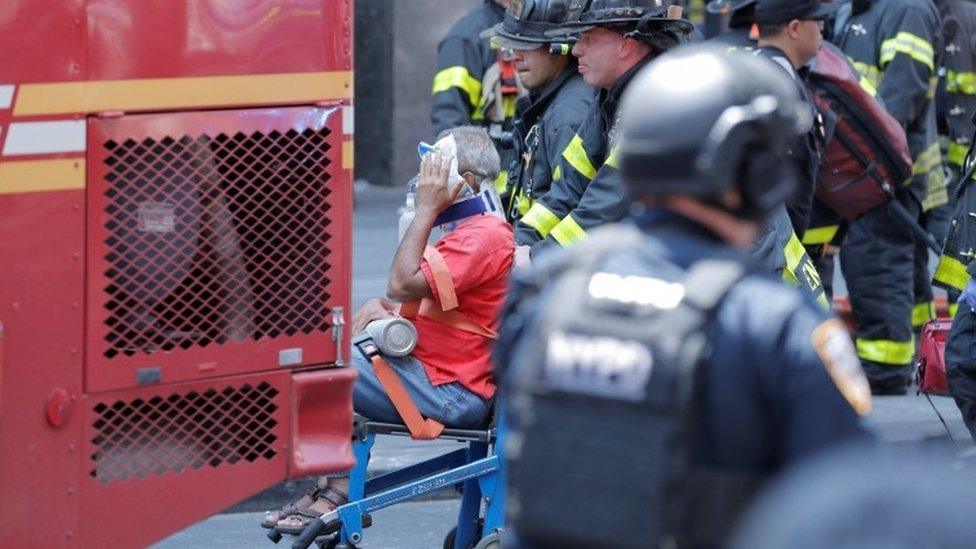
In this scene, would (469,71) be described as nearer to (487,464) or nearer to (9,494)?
(487,464)

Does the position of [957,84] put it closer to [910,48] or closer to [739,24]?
[910,48]

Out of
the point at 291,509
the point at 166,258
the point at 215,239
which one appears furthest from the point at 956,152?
the point at 166,258

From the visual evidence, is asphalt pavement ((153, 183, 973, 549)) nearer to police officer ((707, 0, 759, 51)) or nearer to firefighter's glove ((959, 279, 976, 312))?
firefighter's glove ((959, 279, 976, 312))

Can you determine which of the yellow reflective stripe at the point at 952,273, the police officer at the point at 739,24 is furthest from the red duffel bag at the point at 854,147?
the yellow reflective stripe at the point at 952,273

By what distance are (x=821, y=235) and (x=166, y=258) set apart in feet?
13.7

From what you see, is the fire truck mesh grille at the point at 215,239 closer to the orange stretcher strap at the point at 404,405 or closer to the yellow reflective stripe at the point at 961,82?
the orange stretcher strap at the point at 404,405

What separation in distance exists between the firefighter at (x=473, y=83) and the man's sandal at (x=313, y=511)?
3010mm

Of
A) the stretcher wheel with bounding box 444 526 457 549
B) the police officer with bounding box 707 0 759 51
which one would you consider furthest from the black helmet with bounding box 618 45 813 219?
the police officer with bounding box 707 0 759 51

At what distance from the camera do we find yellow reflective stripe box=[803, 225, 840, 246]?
7898 millimetres

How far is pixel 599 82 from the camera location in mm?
5758

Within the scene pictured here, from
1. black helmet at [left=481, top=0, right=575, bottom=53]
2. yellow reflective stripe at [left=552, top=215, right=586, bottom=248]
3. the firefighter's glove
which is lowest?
the firefighter's glove

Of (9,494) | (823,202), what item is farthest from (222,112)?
(823,202)

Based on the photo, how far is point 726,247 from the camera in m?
2.70

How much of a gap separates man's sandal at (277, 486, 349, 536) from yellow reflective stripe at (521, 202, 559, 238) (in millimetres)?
1028
